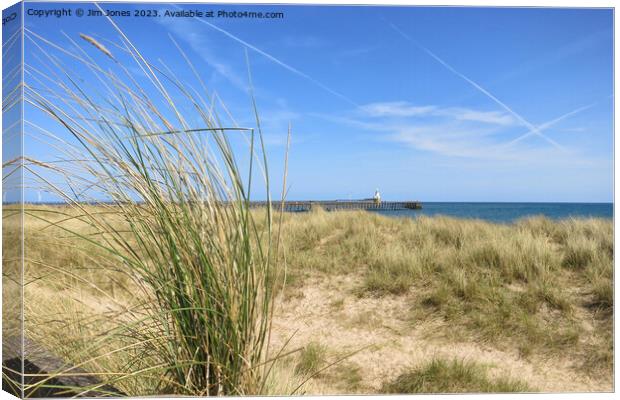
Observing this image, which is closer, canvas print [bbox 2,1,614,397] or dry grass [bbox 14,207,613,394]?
canvas print [bbox 2,1,614,397]

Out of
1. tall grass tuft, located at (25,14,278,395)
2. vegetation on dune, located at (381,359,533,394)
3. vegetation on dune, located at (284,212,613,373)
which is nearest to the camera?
tall grass tuft, located at (25,14,278,395)

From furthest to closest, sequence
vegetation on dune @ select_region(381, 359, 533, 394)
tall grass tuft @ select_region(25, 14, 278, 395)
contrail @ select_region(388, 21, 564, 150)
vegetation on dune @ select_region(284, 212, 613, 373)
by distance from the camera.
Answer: vegetation on dune @ select_region(284, 212, 613, 373), contrail @ select_region(388, 21, 564, 150), vegetation on dune @ select_region(381, 359, 533, 394), tall grass tuft @ select_region(25, 14, 278, 395)

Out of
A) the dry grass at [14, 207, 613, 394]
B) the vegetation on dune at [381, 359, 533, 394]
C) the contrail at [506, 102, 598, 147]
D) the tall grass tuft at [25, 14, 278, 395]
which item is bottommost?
the vegetation on dune at [381, 359, 533, 394]

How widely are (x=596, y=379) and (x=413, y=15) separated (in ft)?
6.76

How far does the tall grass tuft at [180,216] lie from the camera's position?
125 cm

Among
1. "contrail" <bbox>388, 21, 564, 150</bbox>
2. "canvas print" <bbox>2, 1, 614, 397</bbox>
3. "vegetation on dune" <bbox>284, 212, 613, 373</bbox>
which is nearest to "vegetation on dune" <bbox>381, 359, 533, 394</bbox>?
"canvas print" <bbox>2, 1, 614, 397</bbox>

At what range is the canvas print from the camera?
1.31 metres

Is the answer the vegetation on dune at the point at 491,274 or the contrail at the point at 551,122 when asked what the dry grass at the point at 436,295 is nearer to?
the vegetation on dune at the point at 491,274

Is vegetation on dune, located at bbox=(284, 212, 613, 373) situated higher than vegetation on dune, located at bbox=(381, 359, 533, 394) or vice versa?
vegetation on dune, located at bbox=(284, 212, 613, 373)

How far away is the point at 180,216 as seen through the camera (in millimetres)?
1290

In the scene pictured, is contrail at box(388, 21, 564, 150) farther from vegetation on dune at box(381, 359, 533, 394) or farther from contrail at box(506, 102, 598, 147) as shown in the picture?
vegetation on dune at box(381, 359, 533, 394)

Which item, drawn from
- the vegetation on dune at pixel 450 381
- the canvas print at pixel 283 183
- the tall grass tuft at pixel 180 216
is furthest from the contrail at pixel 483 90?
the tall grass tuft at pixel 180 216

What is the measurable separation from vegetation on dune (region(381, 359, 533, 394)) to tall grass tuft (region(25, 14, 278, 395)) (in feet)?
3.93

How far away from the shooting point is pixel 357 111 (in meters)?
2.87
